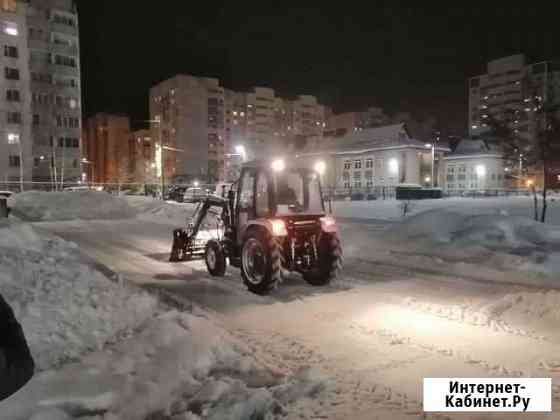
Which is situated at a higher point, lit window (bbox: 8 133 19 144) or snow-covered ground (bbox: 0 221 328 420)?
lit window (bbox: 8 133 19 144)

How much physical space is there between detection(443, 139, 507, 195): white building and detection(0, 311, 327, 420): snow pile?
59.8m

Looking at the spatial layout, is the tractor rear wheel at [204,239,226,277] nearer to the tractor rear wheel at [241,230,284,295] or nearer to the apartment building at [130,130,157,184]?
the tractor rear wheel at [241,230,284,295]

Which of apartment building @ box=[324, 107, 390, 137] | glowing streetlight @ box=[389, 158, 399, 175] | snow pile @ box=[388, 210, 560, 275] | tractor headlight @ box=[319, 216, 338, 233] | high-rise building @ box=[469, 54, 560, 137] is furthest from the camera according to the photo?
apartment building @ box=[324, 107, 390, 137]

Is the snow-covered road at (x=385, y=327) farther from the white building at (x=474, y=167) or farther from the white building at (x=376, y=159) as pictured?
the white building at (x=474, y=167)

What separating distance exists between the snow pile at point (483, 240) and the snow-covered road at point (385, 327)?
1816 mm

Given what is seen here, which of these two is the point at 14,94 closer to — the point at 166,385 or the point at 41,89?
the point at 41,89

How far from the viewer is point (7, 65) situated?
66.1 meters

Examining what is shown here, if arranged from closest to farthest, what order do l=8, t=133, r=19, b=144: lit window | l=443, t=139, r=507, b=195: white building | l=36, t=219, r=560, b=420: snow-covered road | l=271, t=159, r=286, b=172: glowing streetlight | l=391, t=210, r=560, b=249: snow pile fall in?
l=36, t=219, r=560, b=420: snow-covered road → l=271, t=159, r=286, b=172: glowing streetlight → l=391, t=210, r=560, b=249: snow pile → l=443, t=139, r=507, b=195: white building → l=8, t=133, r=19, b=144: lit window

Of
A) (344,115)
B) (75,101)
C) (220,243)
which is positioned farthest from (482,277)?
(344,115)

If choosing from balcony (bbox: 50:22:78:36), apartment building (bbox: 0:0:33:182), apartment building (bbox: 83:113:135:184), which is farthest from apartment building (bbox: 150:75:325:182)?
apartment building (bbox: 0:0:33:182)

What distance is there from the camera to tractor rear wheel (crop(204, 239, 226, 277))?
1051 centimetres

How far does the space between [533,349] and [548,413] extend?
5.29ft

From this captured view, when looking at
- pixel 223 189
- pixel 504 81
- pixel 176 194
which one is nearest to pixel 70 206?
pixel 176 194

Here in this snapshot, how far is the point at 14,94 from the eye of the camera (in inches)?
2621
